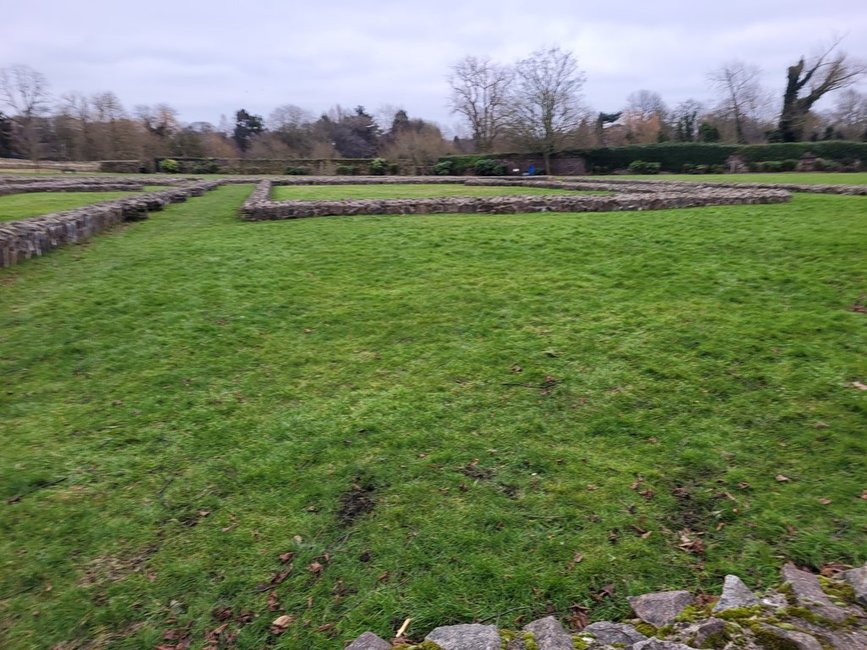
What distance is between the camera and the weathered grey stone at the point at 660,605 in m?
2.66

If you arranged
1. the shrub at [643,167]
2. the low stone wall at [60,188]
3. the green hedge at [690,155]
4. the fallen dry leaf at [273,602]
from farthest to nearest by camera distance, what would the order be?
the shrub at [643,167], the green hedge at [690,155], the low stone wall at [60,188], the fallen dry leaf at [273,602]

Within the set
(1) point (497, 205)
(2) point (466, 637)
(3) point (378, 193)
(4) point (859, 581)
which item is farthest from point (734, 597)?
(3) point (378, 193)

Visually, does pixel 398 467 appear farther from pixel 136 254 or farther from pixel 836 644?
pixel 136 254

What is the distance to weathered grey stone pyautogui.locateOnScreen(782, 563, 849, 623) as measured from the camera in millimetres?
2256

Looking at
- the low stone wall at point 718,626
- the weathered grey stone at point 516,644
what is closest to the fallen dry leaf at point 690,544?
the low stone wall at point 718,626

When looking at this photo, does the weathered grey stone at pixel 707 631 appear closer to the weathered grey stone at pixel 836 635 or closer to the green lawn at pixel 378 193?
the weathered grey stone at pixel 836 635

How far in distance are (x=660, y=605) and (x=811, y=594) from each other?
0.66 metres

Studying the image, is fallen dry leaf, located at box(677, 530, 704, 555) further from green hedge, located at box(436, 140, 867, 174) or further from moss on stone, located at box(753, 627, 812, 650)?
green hedge, located at box(436, 140, 867, 174)

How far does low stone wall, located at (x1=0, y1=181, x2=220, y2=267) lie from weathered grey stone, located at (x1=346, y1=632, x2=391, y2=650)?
834 centimetres

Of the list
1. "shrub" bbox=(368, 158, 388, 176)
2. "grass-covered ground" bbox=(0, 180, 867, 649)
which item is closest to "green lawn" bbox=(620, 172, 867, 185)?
"grass-covered ground" bbox=(0, 180, 867, 649)

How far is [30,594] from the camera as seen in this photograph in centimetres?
293

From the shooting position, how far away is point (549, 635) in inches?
94.6

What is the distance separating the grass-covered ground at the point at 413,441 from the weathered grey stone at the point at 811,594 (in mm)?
250

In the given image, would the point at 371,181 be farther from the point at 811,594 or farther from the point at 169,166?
the point at 811,594
